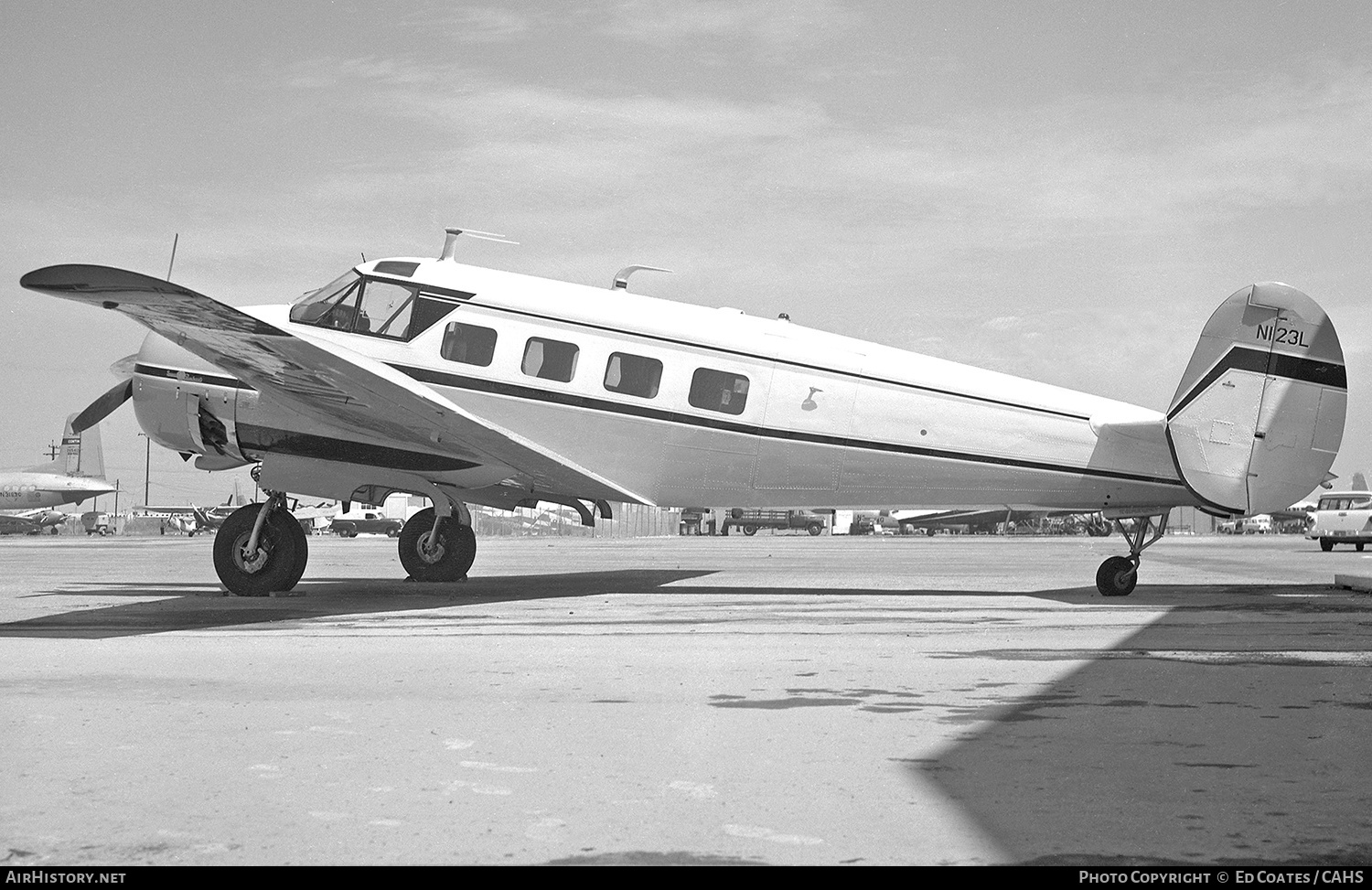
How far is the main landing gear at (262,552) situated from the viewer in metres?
14.0

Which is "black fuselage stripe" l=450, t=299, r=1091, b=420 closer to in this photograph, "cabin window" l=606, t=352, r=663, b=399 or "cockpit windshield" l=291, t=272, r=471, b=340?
"cabin window" l=606, t=352, r=663, b=399

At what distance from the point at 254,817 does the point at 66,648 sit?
229 inches

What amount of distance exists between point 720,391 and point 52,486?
98037 millimetres

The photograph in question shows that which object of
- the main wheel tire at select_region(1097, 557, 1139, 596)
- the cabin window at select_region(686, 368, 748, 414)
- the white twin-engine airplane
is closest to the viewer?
the white twin-engine airplane

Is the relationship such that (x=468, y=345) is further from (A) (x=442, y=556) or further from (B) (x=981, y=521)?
(B) (x=981, y=521)

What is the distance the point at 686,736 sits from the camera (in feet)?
19.2

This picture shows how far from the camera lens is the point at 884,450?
14320 mm

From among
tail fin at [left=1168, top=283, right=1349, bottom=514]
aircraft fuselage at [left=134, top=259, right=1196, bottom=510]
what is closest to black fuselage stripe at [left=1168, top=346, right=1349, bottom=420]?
tail fin at [left=1168, top=283, right=1349, bottom=514]

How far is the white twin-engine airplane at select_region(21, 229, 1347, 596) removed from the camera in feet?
46.2

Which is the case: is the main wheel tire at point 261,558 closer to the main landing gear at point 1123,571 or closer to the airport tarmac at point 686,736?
the airport tarmac at point 686,736

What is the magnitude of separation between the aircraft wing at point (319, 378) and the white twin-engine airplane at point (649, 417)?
0.28 ft

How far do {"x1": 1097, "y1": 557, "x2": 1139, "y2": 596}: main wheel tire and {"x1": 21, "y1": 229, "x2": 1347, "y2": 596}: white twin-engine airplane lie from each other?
0.03m
